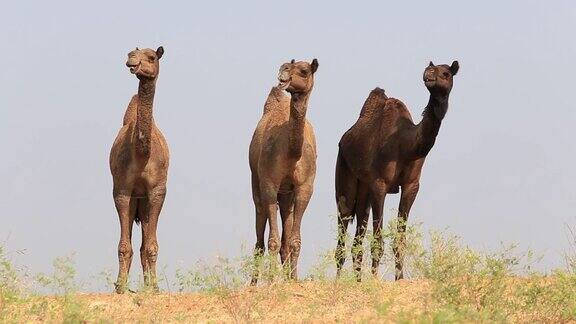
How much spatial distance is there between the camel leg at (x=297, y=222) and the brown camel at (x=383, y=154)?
3.18 ft

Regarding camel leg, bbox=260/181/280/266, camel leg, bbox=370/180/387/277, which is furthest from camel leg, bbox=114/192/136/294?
camel leg, bbox=370/180/387/277

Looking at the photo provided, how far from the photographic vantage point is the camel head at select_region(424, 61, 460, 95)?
15.8 m

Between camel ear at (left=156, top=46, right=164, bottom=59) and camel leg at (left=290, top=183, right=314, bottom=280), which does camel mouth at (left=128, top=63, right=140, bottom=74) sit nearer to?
camel ear at (left=156, top=46, right=164, bottom=59)

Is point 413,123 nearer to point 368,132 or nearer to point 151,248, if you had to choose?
point 368,132

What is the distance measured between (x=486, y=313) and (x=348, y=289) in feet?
12.0

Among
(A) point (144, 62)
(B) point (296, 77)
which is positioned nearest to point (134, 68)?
(A) point (144, 62)

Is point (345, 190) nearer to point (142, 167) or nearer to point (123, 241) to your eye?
point (142, 167)

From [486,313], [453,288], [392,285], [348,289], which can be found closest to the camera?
[486,313]

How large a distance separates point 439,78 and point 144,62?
4382mm

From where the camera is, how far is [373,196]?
53.8 feet

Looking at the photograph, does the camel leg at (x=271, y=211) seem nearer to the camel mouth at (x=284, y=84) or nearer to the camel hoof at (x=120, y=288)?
the camel mouth at (x=284, y=84)

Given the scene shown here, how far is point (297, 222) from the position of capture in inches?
568

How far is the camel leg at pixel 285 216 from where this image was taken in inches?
585

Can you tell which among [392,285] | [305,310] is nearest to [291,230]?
[392,285]
